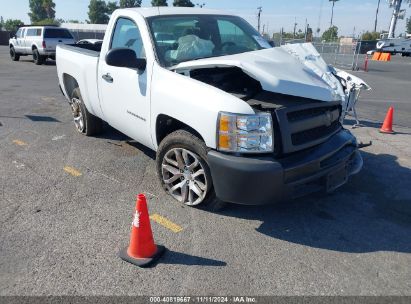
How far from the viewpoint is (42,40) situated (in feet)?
60.0

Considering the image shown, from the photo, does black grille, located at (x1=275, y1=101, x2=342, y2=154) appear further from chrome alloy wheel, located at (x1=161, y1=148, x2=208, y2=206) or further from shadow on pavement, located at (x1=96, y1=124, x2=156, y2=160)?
shadow on pavement, located at (x1=96, y1=124, x2=156, y2=160)

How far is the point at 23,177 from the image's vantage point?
179 inches

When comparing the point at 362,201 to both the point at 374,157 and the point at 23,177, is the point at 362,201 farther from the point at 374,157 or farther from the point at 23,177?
the point at 23,177

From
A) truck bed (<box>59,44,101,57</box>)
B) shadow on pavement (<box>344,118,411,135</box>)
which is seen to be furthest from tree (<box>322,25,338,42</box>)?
truck bed (<box>59,44,101,57</box>)

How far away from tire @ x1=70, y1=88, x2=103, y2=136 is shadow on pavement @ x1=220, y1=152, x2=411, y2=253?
3.27 m

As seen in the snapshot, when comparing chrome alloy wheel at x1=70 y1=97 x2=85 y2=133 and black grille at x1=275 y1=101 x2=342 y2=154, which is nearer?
black grille at x1=275 y1=101 x2=342 y2=154

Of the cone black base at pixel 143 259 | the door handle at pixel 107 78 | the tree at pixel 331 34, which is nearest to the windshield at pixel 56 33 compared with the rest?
the door handle at pixel 107 78

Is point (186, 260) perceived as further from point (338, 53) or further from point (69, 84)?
point (338, 53)

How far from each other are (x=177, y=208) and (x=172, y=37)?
1.96 metres

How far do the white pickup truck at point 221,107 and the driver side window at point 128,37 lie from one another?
0.01m

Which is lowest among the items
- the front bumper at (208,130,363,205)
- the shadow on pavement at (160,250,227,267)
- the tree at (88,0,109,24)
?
the shadow on pavement at (160,250,227,267)

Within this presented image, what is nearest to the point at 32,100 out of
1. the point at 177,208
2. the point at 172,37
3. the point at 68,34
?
the point at 172,37

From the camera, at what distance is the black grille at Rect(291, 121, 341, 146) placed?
341cm

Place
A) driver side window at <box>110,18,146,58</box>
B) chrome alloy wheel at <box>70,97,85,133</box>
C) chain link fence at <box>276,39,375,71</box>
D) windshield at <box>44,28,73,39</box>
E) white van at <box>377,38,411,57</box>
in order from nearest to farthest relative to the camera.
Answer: driver side window at <box>110,18,146,58</box>
chrome alloy wheel at <box>70,97,85,133</box>
windshield at <box>44,28,73,39</box>
chain link fence at <box>276,39,375,71</box>
white van at <box>377,38,411,57</box>
